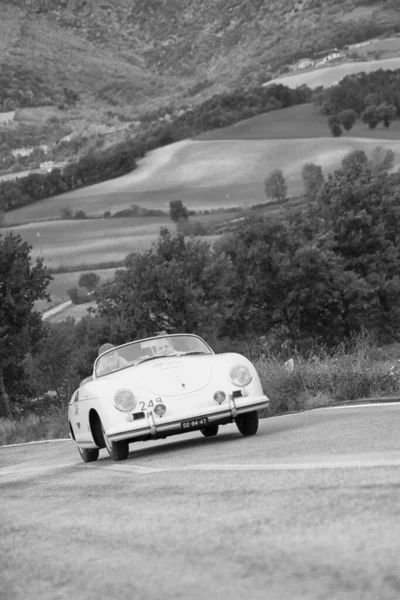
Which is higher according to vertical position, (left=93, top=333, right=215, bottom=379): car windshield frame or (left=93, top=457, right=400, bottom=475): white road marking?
(left=93, top=333, right=215, bottom=379): car windshield frame

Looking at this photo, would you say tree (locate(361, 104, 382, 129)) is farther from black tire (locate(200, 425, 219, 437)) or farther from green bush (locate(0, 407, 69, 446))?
black tire (locate(200, 425, 219, 437))

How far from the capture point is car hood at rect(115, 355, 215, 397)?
11.8 metres

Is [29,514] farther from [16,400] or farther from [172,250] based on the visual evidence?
[172,250]

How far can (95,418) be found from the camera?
1256 centimetres

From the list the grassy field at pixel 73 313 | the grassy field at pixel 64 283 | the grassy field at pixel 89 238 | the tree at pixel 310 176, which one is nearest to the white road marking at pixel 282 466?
the grassy field at pixel 73 313

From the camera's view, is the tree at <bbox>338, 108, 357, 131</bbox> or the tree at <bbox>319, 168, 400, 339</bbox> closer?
the tree at <bbox>319, 168, 400, 339</bbox>

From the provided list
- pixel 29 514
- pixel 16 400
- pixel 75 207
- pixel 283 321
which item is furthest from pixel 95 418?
pixel 75 207

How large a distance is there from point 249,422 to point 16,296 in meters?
51.9

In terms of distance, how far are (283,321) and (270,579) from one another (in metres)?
77.2

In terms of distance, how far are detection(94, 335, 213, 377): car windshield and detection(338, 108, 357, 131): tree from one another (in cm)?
17025

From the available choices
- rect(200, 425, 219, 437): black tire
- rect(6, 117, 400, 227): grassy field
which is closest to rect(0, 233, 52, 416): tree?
rect(200, 425, 219, 437): black tire

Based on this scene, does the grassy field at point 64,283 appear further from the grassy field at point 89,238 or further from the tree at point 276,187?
the tree at point 276,187

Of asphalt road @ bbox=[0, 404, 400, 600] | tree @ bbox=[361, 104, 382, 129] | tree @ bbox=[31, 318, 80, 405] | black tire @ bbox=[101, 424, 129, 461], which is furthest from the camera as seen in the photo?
tree @ bbox=[361, 104, 382, 129]

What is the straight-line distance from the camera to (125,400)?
1186cm
